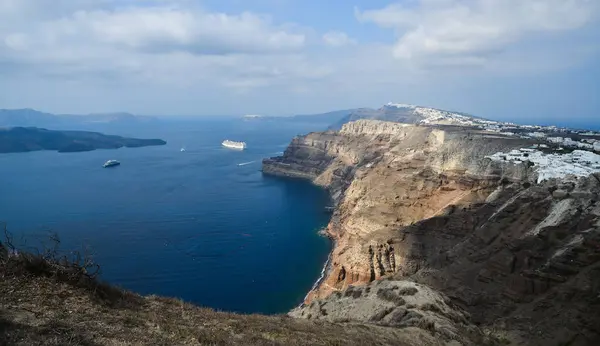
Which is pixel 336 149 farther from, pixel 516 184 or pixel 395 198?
pixel 516 184

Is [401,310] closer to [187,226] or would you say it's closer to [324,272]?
[324,272]

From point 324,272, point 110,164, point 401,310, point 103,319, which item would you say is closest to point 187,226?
point 324,272

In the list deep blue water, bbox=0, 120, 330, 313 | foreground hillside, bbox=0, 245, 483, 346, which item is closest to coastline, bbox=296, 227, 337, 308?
deep blue water, bbox=0, 120, 330, 313

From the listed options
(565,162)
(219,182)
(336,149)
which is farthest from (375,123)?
(565,162)

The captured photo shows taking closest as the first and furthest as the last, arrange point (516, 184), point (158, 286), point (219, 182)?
point (516, 184)
point (158, 286)
point (219, 182)

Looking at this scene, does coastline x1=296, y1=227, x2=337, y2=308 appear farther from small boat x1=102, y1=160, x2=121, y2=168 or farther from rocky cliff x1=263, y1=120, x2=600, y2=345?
small boat x1=102, y1=160, x2=121, y2=168

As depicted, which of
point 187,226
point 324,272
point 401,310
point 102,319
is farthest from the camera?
point 187,226

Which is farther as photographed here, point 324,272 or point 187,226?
point 187,226
